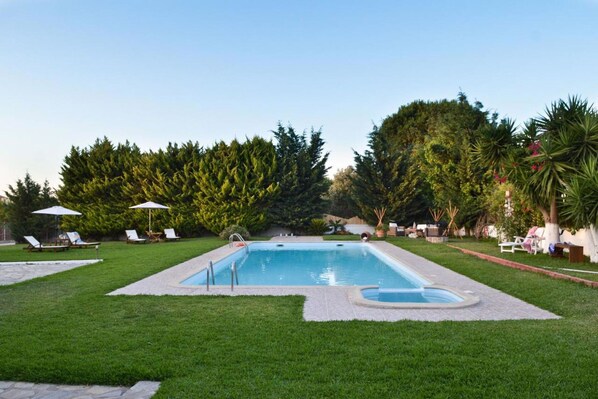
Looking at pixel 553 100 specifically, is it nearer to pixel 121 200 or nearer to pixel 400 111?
pixel 121 200

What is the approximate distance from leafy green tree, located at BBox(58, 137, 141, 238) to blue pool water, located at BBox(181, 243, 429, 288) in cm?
844

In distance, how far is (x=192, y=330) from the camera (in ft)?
15.9

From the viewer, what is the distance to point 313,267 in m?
13.2

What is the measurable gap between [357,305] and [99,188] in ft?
65.0

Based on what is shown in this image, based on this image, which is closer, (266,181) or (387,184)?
(266,181)

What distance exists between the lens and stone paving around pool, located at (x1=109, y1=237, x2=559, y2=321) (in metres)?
5.57

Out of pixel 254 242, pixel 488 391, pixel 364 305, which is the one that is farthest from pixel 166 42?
pixel 488 391

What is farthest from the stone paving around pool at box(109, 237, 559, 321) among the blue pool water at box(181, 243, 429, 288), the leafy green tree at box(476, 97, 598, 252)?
the leafy green tree at box(476, 97, 598, 252)

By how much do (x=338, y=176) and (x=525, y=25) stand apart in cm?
2800

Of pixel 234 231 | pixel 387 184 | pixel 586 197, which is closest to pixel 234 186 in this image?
pixel 234 231

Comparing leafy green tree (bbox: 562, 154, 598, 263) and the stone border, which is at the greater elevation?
leafy green tree (bbox: 562, 154, 598, 263)

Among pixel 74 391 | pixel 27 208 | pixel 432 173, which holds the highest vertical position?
pixel 432 173

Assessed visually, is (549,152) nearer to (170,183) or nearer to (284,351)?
A: (284,351)

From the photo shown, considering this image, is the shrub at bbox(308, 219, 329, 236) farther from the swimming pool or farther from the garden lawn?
the garden lawn
